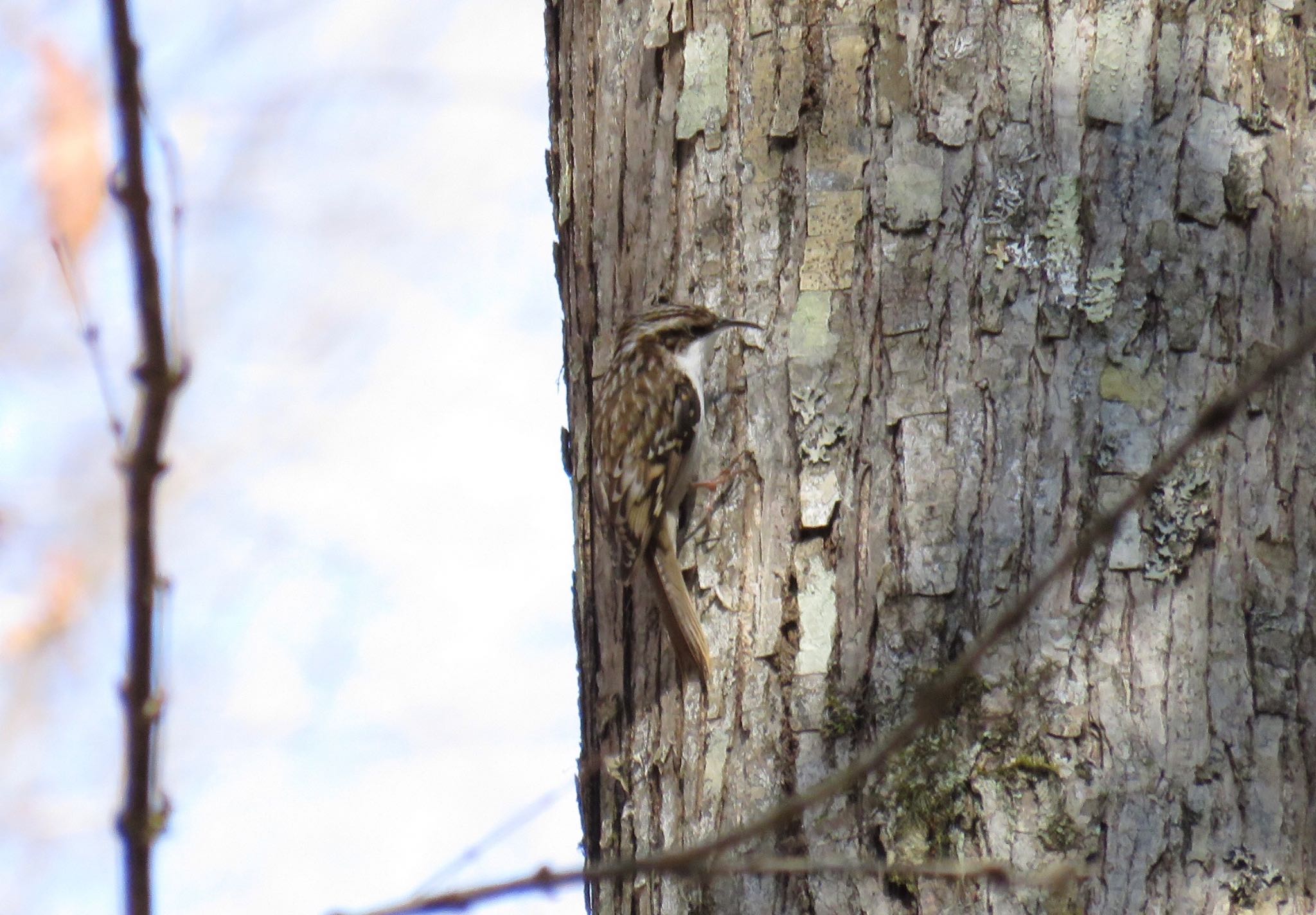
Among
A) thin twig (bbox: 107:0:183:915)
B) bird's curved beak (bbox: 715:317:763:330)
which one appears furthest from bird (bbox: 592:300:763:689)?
thin twig (bbox: 107:0:183:915)

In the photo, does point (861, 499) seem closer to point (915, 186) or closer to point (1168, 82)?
point (915, 186)

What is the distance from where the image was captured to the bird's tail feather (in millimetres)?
2453

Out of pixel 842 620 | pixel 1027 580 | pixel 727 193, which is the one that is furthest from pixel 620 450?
pixel 1027 580

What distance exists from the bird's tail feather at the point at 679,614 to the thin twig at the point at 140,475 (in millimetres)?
1419

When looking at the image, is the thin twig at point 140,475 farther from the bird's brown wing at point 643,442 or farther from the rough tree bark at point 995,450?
the bird's brown wing at point 643,442

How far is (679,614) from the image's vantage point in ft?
8.32

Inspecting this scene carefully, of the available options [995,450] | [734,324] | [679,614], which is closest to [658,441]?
[734,324]

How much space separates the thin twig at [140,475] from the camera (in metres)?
0.97

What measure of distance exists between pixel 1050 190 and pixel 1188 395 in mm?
385

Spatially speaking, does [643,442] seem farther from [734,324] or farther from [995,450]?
[995,450]

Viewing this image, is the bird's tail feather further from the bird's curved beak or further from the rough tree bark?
the bird's curved beak

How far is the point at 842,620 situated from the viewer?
7.58ft

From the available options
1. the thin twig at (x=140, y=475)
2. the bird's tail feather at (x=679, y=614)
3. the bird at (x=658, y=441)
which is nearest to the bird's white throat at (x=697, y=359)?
the bird at (x=658, y=441)

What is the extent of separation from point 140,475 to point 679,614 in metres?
1.59
